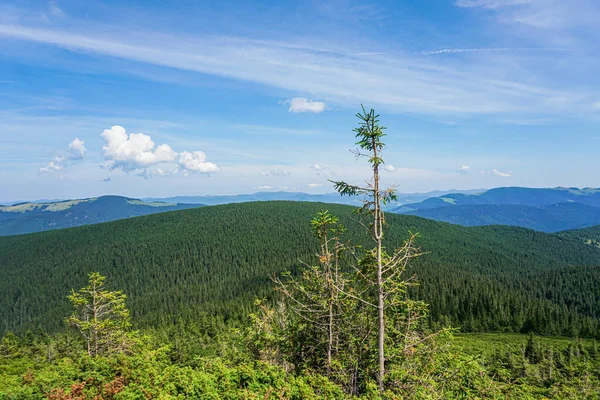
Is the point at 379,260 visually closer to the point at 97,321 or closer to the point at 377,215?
the point at 377,215

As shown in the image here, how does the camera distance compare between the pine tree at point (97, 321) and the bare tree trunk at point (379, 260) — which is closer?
the bare tree trunk at point (379, 260)

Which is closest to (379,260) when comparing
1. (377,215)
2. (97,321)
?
(377,215)

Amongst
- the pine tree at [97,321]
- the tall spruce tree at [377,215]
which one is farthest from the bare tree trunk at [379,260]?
the pine tree at [97,321]

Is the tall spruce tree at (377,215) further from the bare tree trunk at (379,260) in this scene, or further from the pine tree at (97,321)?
the pine tree at (97,321)

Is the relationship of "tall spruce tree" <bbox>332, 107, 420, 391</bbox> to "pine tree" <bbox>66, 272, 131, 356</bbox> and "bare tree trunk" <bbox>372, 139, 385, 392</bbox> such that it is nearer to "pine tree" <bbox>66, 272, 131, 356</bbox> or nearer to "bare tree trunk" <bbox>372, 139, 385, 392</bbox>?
"bare tree trunk" <bbox>372, 139, 385, 392</bbox>

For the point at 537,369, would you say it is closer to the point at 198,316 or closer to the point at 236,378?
the point at 236,378

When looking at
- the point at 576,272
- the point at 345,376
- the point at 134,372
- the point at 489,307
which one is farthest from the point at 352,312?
the point at 576,272

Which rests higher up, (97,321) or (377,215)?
(377,215)

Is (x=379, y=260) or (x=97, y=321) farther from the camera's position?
(x=97, y=321)

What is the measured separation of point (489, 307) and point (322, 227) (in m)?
117

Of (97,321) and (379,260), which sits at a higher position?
(379,260)

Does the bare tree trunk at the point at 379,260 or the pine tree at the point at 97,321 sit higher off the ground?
the bare tree trunk at the point at 379,260

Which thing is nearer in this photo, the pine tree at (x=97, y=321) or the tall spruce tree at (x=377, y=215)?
the tall spruce tree at (x=377, y=215)

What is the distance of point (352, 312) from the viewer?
17469 millimetres
